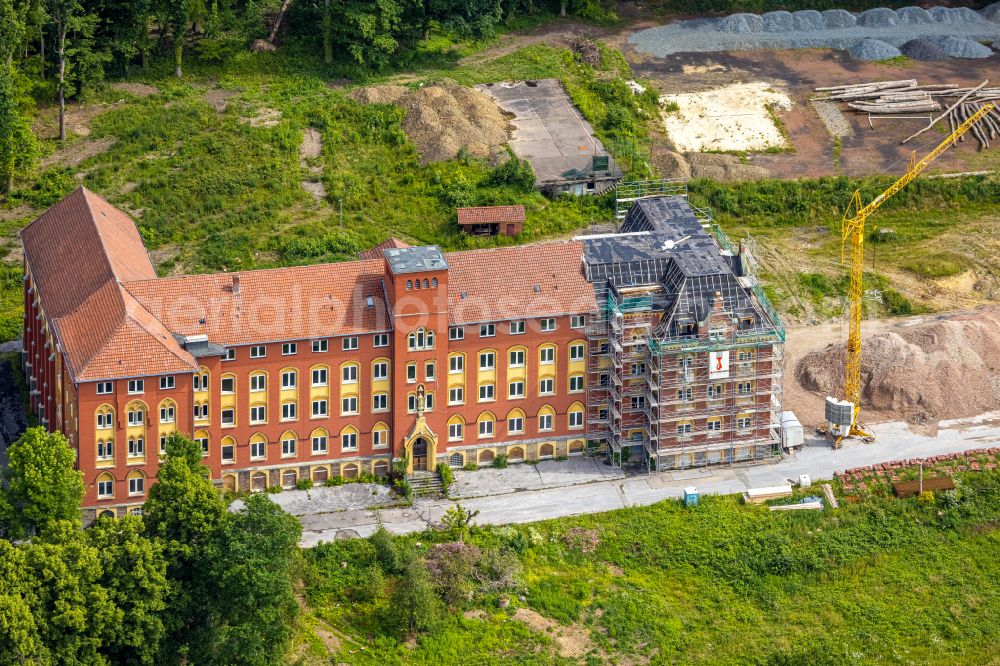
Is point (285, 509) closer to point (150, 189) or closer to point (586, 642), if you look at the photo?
point (586, 642)

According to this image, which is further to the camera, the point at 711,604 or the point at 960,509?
the point at 960,509

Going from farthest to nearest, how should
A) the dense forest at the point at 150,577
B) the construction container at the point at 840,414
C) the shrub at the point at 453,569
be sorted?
the construction container at the point at 840,414 < the shrub at the point at 453,569 < the dense forest at the point at 150,577

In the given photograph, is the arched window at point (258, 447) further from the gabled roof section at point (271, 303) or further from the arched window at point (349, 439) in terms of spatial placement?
the gabled roof section at point (271, 303)

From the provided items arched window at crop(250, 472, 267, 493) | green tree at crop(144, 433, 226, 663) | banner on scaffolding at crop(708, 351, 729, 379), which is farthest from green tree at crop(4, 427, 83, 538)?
banner on scaffolding at crop(708, 351, 729, 379)

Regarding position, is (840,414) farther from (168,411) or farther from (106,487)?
(106,487)

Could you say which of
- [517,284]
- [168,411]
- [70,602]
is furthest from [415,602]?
[517,284]

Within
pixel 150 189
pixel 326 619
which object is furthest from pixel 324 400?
pixel 150 189

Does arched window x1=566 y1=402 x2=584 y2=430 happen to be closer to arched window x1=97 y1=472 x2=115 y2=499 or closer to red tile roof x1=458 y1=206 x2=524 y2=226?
red tile roof x1=458 y1=206 x2=524 y2=226

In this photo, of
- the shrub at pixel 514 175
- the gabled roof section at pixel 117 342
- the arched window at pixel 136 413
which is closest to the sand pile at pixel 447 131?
the shrub at pixel 514 175
